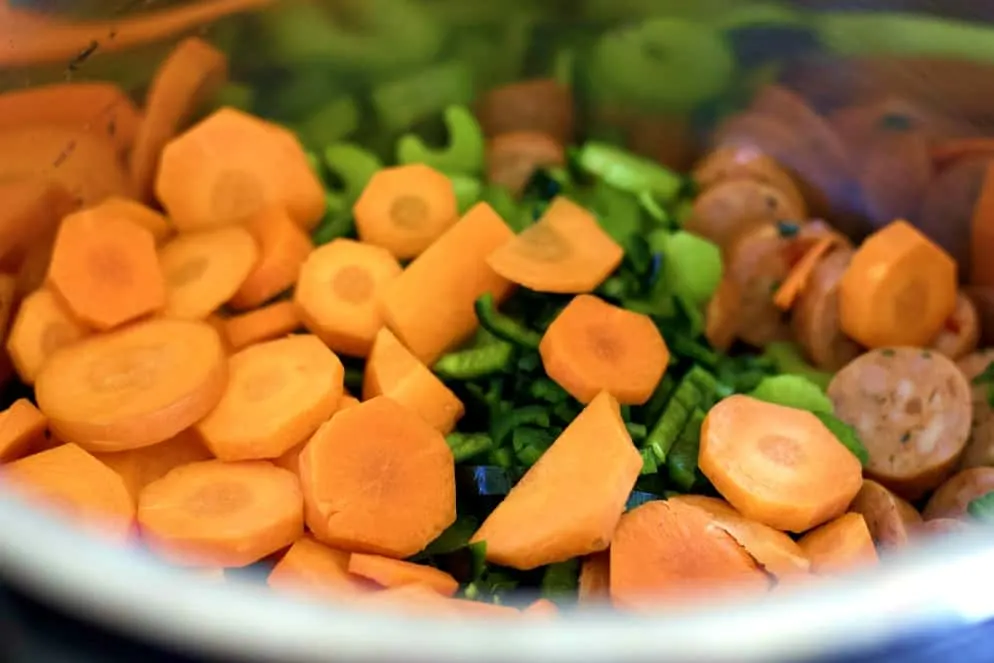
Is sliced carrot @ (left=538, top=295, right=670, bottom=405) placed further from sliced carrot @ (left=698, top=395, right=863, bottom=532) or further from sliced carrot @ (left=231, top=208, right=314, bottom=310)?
sliced carrot @ (left=231, top=208, right=314, bottom=310)

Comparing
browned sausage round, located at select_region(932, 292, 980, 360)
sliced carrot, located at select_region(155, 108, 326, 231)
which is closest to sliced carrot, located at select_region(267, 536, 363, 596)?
sliced carrot, located at select_region(155, 108, 326, 231)

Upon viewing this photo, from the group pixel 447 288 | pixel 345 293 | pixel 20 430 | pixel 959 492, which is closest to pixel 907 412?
pixel 959 492

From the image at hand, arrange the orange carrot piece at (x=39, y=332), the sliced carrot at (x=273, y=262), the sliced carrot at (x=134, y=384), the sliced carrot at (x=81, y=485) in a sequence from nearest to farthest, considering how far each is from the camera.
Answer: the sliced carrot at (x=81, y=485), the sliced carrot at (x=134, y=384), the orange carrot piece at (x=39, y=332), the sliced carrot at (x=273, y=262)

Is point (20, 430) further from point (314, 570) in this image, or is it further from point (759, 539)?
point (759, 539)

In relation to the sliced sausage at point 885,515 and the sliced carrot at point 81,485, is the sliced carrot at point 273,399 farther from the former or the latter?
the sliced sausage at point 885,515

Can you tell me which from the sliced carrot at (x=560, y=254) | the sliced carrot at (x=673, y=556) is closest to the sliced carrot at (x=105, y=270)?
the sliced carrot at (x=560, y=254)
